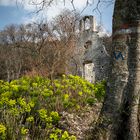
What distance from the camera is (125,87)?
3.83 m

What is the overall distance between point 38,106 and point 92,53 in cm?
1810

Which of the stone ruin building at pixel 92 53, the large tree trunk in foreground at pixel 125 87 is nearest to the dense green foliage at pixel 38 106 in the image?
the large tree trunk in foreground at pixel 125 87

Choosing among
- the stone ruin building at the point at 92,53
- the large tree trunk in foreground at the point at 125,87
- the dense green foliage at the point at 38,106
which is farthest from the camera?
the stone ruin building at the point at 92,53

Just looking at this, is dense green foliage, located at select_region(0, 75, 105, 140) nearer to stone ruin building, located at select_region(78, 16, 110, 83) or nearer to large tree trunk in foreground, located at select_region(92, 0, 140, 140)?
large tree trunk in foreground, located at select_region(92, 0, 140, 140)

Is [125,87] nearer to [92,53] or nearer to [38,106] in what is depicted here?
[38,106]

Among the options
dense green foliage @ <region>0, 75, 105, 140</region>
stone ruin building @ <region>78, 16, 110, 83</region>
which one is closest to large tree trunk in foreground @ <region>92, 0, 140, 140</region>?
dense green foliage @ <region>0, 75, 105, 140</region>

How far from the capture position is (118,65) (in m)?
3.88

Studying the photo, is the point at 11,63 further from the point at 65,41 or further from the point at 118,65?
the point at 118,65

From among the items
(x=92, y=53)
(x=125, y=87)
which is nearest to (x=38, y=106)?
(x=125, y=87)

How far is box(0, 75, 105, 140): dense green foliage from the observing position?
163 inches

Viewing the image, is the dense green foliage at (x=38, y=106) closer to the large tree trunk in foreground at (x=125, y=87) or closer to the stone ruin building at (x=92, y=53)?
the large tree trunk in foreground at (x=125, y=87)

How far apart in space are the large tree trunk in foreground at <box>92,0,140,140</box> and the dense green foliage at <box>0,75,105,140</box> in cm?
55

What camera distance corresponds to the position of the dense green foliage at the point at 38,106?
4129 millimetres

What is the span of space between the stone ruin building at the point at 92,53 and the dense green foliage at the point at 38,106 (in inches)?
593
